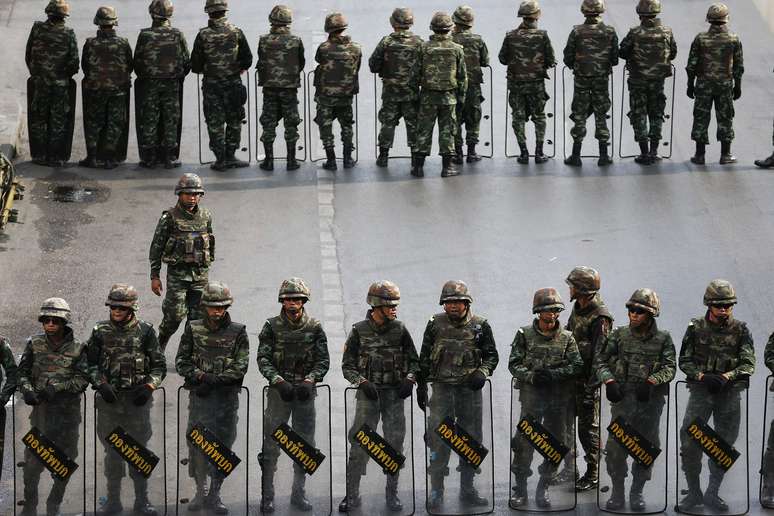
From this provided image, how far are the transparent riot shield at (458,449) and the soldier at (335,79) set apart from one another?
29.9 ft

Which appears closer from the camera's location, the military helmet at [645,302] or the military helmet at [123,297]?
the military helmet at [645,302]

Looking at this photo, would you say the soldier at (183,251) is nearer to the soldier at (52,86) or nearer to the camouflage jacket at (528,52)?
the soldier at (52,86)

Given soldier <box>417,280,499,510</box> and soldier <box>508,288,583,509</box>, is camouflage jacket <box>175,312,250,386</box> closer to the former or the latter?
soldier <box>417,280,499,510</box>

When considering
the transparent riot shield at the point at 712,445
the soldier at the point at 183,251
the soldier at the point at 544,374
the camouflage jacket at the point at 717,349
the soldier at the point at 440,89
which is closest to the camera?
the transparent riot shield at the point at 712,445

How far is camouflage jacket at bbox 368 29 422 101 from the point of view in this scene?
24875mm

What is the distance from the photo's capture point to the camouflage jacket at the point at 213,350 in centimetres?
1677

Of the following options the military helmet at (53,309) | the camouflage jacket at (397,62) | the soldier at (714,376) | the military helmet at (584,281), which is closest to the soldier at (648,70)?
the camouflage jacket at (397,62)

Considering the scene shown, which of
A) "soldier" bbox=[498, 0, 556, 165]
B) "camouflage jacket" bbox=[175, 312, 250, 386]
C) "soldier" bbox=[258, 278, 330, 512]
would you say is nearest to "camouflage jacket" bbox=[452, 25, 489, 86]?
"soldier" bbox=[498, 0, 556, 165]

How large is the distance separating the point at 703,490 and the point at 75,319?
7.35 meters

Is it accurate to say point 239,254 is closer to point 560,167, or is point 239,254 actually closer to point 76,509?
point 560,167

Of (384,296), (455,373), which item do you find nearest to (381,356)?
(384,296)

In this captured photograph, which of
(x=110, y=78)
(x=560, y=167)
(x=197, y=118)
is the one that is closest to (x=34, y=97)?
(x=110, y=78)

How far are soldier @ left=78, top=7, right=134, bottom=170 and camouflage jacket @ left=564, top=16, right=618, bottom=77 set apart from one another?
18.7ft

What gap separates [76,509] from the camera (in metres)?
16.3
